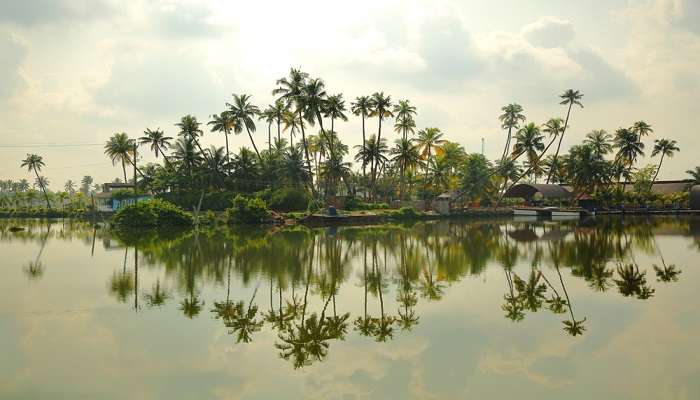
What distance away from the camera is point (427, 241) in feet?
109

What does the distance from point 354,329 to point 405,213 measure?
4994 cm

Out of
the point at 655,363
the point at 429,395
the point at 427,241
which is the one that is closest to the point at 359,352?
the point at 429,395

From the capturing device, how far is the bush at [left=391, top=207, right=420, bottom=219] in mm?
60875

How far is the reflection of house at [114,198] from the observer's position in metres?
78.1

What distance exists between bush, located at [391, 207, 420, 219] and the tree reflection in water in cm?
2749

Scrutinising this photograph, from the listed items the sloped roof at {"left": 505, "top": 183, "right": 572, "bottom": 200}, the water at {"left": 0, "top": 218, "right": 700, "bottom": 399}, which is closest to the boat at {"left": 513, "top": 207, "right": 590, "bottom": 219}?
the sloped roof at {"left": 505, "top": 183, "right": 572, "bottom": 200}

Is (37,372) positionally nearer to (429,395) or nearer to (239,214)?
(429,395)

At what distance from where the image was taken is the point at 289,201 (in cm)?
6012

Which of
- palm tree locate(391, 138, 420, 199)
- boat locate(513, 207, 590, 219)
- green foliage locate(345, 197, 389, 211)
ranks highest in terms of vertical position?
palm tree locate(391, 138, 420, 199)

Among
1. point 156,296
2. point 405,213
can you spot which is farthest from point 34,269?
point 405,213

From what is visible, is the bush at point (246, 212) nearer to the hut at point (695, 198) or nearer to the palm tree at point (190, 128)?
the palm tree at point (190, 128)

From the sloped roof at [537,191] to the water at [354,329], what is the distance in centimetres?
5303

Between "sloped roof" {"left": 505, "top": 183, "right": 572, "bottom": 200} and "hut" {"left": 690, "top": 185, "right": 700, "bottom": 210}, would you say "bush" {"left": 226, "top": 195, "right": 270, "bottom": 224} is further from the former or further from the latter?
"hut" {"left": 690, "top": 185, "right": 700, "bottom": 210}

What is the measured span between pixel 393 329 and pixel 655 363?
17.1 feet
